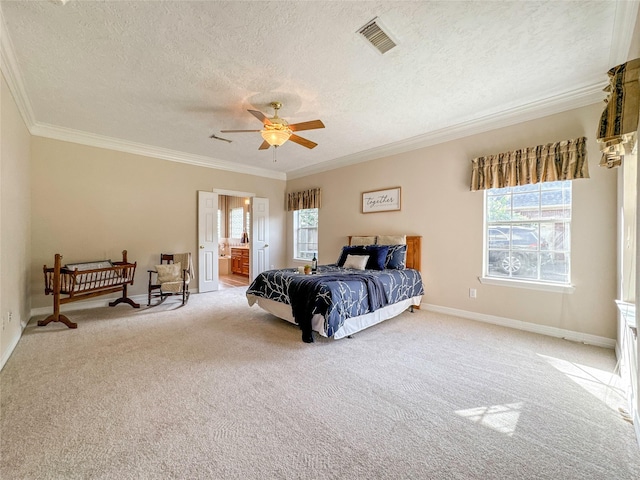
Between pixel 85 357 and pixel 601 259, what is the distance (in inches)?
208

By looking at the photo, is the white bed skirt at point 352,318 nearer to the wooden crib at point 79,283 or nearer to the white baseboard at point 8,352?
the wooden crib at point 79,283

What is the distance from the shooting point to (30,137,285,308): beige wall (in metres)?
3.97

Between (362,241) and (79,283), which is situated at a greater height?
(362,241)

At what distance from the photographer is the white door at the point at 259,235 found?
6344 millimetres

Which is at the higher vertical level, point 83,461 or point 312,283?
point 312,283

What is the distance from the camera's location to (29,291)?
374cm

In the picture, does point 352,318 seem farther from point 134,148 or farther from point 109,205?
point 134,148

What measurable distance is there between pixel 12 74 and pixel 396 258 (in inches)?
188

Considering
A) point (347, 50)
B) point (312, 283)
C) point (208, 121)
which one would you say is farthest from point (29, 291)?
point (347, 50)

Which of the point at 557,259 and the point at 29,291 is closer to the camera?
the point at 557,259

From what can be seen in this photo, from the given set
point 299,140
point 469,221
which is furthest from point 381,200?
point 299,140

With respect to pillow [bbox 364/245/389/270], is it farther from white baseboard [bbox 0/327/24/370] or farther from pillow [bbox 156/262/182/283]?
white baseboard [bbox 0/327/24/370]

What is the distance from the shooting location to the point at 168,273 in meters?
4.55

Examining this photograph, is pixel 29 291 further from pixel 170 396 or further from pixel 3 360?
pixel 170 396
